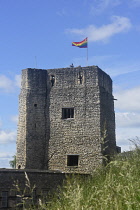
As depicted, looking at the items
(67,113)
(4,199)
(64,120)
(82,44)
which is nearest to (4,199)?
(4,199)

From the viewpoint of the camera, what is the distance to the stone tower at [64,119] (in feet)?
64.9

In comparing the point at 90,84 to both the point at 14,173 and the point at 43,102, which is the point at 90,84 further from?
the point at 14,173

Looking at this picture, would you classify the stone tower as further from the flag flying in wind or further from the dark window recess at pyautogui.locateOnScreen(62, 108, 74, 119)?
the flag flying in wind

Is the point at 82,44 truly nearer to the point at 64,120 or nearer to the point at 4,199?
the point at 64,120

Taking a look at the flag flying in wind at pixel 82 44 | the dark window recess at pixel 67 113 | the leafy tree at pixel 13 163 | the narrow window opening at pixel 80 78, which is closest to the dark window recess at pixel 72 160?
the dark window recess at pixel 67 113

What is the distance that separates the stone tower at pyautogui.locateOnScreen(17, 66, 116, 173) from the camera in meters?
19.8

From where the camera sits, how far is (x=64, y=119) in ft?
66.8

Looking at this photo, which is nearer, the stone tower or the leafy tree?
the stone tower

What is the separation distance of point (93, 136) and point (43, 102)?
3899 mm

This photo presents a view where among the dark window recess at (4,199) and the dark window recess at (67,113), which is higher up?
the dark window recess at (67,113)

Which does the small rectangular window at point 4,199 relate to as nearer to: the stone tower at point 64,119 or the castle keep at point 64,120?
the castle keep at point 64,120

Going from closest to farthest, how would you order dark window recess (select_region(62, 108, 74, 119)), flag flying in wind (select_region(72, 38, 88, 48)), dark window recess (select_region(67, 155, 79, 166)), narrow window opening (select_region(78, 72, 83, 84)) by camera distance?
1. dark window recess (select_region(67, 155, 79, 166))
2. dark window recess (select_region(62, 108, 74, 119))
3. narrow window opening (select_region(78, 72, 83, 84))
4. flag flying in wind (select_region(72, 38, 88, 48))

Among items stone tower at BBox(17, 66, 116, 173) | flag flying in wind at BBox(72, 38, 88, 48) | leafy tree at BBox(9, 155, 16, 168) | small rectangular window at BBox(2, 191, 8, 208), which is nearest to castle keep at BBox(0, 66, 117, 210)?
stone tower at BBox(17, 66, 116, 173)

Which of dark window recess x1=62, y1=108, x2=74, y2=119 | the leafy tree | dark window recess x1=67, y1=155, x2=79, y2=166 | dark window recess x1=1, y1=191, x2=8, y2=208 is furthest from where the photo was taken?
the leafy tree
